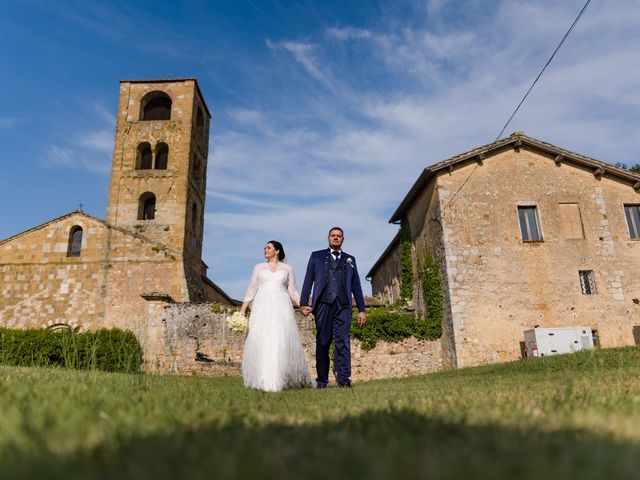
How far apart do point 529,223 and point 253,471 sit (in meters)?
18.3

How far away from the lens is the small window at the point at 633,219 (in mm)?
17984

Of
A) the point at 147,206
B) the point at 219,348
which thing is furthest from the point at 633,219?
the point at 147,206

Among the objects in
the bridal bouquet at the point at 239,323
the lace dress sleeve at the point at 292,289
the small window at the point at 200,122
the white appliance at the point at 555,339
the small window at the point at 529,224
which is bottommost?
the white appliance at the point at 555,339

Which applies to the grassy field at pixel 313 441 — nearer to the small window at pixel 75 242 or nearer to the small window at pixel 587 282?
the small window at pixel 587 282

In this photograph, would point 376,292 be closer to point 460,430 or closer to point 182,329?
point 182,329

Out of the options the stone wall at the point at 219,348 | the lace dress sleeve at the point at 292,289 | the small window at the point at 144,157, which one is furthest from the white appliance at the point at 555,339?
the small window at the point at 144,157

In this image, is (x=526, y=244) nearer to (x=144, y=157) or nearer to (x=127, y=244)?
(x=127, y=244)

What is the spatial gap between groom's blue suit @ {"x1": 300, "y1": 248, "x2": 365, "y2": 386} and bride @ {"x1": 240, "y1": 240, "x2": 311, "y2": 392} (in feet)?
1.01

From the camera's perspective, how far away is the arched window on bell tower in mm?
23875

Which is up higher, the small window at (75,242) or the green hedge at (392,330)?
the small window at (75,242)

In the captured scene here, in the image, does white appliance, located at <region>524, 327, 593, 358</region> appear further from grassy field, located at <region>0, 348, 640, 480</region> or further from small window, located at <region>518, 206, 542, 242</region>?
grassy field, located at <region>0, 348, 640, 480</region>

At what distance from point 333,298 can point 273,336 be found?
1.22 metres

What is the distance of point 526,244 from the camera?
17.1 meters

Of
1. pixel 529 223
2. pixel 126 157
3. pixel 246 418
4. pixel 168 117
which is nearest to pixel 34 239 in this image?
pixel 126 157
